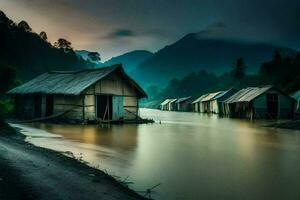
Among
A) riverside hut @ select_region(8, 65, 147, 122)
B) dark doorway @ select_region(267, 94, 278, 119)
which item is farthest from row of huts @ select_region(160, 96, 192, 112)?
riverside hut @ select_region(8, 65, 147, 122)

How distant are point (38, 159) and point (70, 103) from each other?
21226 millimetres

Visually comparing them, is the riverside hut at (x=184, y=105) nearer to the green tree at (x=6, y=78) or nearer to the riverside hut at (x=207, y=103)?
the riverside hut at (x=207, y=103)

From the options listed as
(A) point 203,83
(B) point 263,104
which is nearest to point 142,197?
(B) point 263,104

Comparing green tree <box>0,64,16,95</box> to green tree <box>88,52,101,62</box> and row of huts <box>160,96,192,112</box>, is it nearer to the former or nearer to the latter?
row of huts <box>160,96,192,112</box>

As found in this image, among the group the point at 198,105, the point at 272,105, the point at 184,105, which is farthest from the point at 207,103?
the point at 272,105

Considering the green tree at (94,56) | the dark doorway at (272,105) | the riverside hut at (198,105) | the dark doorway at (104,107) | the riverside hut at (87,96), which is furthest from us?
the green tree at (94,56)

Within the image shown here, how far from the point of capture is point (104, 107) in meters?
34.8

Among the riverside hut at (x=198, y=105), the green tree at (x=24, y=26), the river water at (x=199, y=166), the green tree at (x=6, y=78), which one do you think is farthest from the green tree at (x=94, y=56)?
the river water at (x=199, y=166)

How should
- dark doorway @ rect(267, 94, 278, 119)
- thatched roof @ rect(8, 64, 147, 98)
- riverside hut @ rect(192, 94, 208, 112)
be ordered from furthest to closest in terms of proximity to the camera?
riverside hut @ rect(192, 94, 208, 112)
dark doorway @ rect(267, 94, 278, 119)
thatched roof @ rect(8, 64, 147, 98)

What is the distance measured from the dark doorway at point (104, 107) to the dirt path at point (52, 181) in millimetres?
21251

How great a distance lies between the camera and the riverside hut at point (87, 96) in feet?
103

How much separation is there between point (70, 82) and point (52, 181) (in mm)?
25875

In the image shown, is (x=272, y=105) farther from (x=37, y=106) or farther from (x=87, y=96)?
(x=37, y=106)

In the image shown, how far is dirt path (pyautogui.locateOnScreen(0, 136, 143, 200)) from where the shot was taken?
7.29 meters
